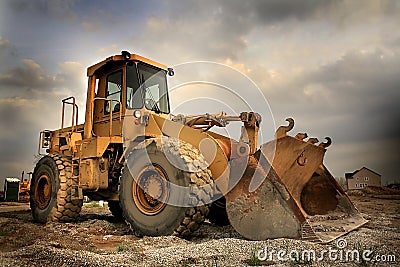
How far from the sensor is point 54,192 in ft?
28.8

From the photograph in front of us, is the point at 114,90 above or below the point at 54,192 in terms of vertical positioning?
above

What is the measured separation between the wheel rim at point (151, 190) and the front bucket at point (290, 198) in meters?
1.10

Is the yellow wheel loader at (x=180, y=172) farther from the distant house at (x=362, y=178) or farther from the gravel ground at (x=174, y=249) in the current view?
the distant house at (x=362, y=178)

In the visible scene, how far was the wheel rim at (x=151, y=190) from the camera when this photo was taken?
6.22m

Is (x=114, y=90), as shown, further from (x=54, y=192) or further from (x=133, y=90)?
(x=54, y=192)

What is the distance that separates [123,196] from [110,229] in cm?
163

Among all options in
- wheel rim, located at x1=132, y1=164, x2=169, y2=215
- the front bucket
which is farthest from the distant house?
wheel rim, located at x1=132, y1=164, x2=169, y2=215

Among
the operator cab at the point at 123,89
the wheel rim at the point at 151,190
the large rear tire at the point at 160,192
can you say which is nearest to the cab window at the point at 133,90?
the operator cab at the point at 123,89

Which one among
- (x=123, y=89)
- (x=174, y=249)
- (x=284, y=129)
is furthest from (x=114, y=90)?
(x=174, y=249)

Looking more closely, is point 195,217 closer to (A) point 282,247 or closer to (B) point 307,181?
(A) point 282,247

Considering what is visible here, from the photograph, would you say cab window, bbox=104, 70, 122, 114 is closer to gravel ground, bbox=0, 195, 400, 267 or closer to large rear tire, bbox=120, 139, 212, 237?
large rear tire, bbox=120, 139, 212, 237

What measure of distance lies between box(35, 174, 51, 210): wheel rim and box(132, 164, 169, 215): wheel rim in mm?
3604

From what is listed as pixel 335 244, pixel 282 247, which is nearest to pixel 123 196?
pixel 282 247

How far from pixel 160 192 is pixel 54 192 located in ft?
12.3
